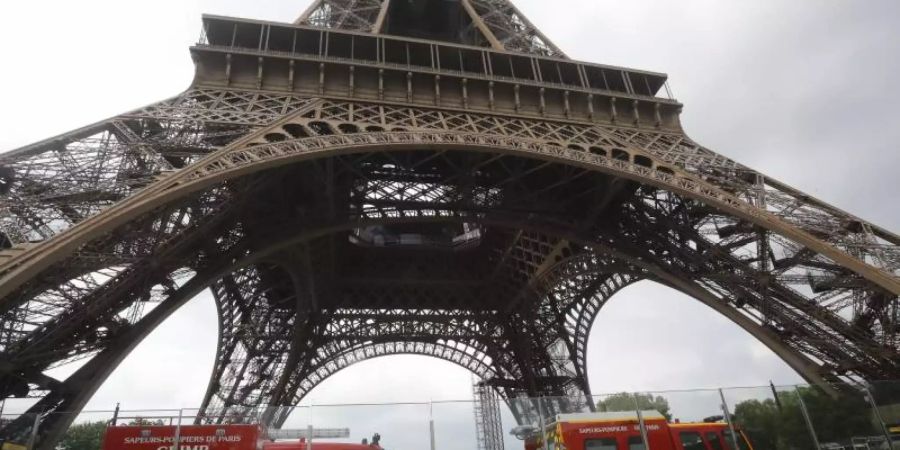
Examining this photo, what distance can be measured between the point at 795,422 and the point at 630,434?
3.06 metres

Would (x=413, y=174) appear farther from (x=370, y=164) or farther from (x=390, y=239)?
(x=390, y=239)

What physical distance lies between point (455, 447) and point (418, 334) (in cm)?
2428

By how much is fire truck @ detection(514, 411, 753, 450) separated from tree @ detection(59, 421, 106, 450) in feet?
21.3

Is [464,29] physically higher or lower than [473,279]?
higher

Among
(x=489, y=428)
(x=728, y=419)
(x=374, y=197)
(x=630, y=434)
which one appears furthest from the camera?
(x=374, y=197)

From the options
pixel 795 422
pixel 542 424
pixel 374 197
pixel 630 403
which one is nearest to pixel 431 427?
pixel 542 424

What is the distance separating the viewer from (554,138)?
1612cm

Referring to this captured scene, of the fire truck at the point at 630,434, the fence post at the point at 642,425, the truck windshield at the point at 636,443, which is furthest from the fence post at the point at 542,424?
the fence post at the point at 642,425

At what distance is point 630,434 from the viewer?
853cm

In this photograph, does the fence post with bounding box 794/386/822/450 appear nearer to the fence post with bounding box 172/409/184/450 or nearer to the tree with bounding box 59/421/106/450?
the fence post with bounding box 172/409/184/450

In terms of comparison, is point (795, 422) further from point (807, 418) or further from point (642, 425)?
point (642, 425)

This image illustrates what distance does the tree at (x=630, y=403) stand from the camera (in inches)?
367

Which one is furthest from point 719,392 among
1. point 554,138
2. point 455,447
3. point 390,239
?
point 390,239

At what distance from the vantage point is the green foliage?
9.01 metres
